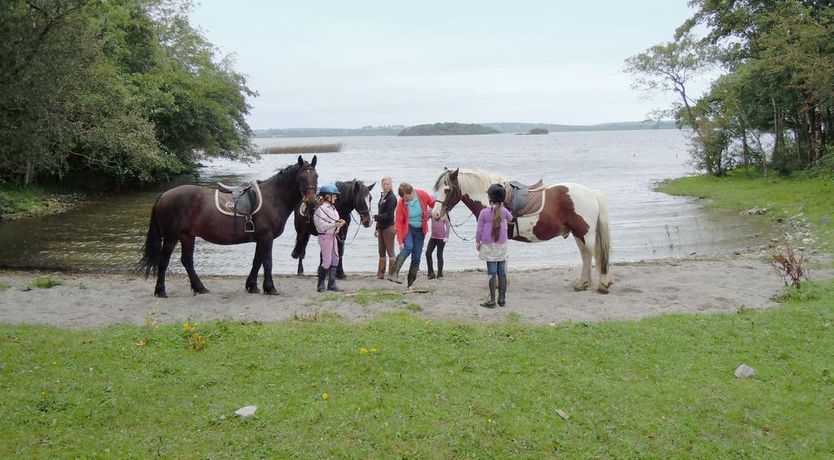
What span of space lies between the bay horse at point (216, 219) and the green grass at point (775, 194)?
36.2ft

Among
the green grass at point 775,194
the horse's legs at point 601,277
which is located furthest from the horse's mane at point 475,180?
the green grass at point 775,194

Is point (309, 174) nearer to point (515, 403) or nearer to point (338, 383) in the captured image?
point (338, 383)

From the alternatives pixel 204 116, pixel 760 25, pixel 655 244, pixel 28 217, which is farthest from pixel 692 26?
pixel 28 217

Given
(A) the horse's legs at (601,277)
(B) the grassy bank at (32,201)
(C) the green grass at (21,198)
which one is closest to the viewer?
(A) the horse's legs at (601,277)

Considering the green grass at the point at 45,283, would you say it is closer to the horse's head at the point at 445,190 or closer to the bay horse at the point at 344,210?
the bay horse at the point at 344,210

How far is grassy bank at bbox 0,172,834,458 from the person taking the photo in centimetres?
508

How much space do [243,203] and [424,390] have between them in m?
5.76

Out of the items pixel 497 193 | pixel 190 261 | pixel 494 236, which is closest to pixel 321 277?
pixel 190 261

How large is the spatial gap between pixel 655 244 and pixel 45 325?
14.7 m

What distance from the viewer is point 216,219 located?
1036 centimetres

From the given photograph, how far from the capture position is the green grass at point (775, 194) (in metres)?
17.2

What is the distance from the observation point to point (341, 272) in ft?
41.1

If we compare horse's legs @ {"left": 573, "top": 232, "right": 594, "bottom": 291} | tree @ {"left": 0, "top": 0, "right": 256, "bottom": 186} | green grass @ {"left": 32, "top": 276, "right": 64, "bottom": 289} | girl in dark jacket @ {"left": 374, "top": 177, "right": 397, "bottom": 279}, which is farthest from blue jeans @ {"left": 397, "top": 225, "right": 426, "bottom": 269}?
tree @ {"left": 0, "top": 0, "right": 256, "bottom": 186}

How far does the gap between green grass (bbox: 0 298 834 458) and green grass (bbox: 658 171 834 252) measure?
873 centimetres
